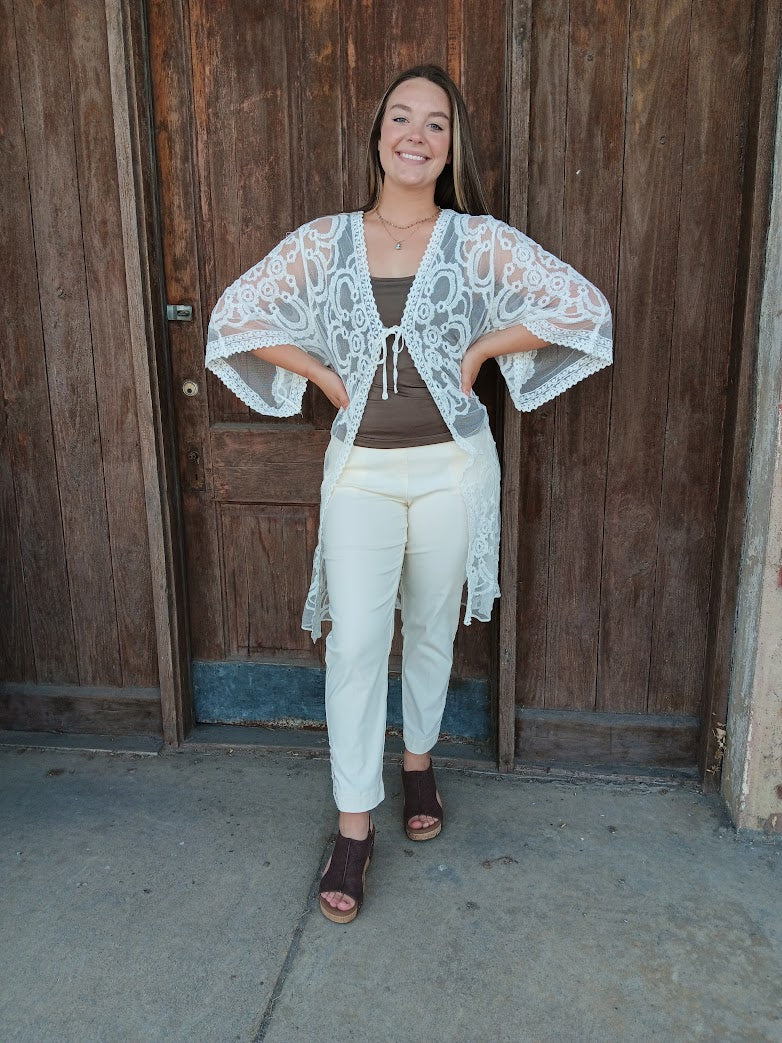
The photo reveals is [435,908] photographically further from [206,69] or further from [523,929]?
[206,69]

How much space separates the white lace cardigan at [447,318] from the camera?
192 cm

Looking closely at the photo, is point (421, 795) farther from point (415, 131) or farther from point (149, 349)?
point (415, 131)

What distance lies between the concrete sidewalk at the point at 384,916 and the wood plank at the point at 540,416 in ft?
1.42

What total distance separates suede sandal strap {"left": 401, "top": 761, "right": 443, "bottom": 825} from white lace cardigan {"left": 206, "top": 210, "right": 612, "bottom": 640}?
1.84 ft

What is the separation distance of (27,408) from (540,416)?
5.42ft

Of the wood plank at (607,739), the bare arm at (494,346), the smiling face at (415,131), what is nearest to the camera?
the smiling face at (415,131)

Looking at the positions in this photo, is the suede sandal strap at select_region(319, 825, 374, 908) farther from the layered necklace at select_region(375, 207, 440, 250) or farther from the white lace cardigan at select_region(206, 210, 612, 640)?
the layered necklace at select_region(375, 207, 440, 250)

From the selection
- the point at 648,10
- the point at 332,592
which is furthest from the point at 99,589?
the point at 648,10

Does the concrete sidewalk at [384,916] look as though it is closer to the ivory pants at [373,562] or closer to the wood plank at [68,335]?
the ivory pants at [373,562]

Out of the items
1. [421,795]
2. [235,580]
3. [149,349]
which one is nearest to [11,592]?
[235,580]

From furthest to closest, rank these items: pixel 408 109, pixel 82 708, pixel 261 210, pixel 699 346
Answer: pixel 82 708 < pixel 261 210 < pixel 699 346 < pixel 408 109

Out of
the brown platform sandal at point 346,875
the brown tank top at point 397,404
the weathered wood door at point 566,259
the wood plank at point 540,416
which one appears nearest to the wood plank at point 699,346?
the weathered wood door at point 566,259

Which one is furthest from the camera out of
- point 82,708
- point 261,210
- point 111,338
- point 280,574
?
point 82,708

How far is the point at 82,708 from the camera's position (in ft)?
9.45
